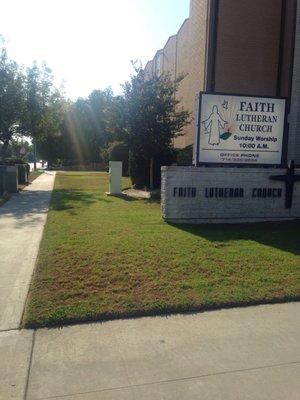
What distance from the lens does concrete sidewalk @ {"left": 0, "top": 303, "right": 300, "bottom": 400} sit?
3307 millimetres

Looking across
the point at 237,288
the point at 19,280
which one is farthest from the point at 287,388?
the point at 19,280

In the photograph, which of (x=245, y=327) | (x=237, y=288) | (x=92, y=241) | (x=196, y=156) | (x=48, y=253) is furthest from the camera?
(x=196, y=156)

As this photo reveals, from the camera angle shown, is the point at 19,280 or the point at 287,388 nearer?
the point at 287,388

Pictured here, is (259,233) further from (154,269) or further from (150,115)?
(150,115)

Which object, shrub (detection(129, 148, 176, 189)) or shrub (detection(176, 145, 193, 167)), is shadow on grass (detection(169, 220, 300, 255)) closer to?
shrub (detection(176, 145, 193, 167))

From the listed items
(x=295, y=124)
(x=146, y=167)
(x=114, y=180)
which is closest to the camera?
(x=295, y=124)

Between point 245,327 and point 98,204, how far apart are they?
33.4 ft

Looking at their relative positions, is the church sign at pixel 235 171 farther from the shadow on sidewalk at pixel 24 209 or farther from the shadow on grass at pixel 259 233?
the shadow on sidewalk at pixel 24 209

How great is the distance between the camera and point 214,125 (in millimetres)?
10508

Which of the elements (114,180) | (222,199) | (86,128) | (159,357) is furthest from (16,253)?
(86,128)

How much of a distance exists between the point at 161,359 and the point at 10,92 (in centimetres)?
2031

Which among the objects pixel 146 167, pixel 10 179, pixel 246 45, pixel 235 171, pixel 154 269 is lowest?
pixel 154 269

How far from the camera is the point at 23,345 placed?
4055mm

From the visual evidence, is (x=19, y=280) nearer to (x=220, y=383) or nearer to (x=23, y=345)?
(x=23, y=345)
